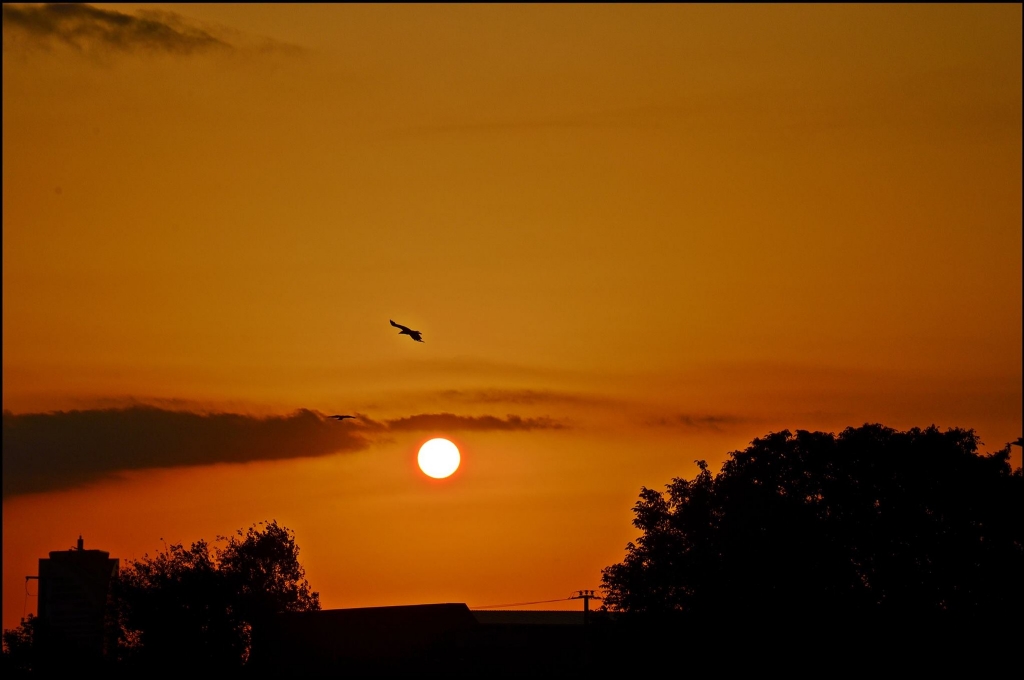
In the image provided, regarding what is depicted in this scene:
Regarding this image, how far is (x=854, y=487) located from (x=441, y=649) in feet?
81.0

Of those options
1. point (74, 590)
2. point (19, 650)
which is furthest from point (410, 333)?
point (74, 590)

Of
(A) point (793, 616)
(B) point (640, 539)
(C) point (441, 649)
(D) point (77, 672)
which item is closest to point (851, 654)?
(A) point (793, 616)

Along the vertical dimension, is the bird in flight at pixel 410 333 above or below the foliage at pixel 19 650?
above

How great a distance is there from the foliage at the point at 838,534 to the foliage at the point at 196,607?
25.8 m

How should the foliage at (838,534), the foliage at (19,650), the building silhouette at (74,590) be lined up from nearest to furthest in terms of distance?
1. the foliage at (838,534)
2. the foliage at (19,650)
3. the building silhouette at (74,590)

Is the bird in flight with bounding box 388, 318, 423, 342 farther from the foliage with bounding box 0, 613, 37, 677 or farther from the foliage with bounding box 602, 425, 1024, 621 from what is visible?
the foliage with bounding box 0, 613, 37, 677

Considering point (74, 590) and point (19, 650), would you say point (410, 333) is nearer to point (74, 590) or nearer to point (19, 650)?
point (19, 650)

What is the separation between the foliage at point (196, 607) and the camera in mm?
80625

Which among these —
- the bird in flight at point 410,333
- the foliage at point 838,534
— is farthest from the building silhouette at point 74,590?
the bird in flight at point 410,333

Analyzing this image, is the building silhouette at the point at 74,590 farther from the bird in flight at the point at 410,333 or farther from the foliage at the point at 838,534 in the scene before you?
the bird in flight at the point at 410,333

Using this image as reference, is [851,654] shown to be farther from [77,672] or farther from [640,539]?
[77,672]

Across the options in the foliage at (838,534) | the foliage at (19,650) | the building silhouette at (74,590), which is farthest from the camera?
the building silhouette at (74,590)

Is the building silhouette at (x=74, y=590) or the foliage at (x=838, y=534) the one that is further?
the building silhouette at (x=74, y=590)

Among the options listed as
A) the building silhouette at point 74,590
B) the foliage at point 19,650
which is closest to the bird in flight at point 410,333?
the foliage at point 19,650
